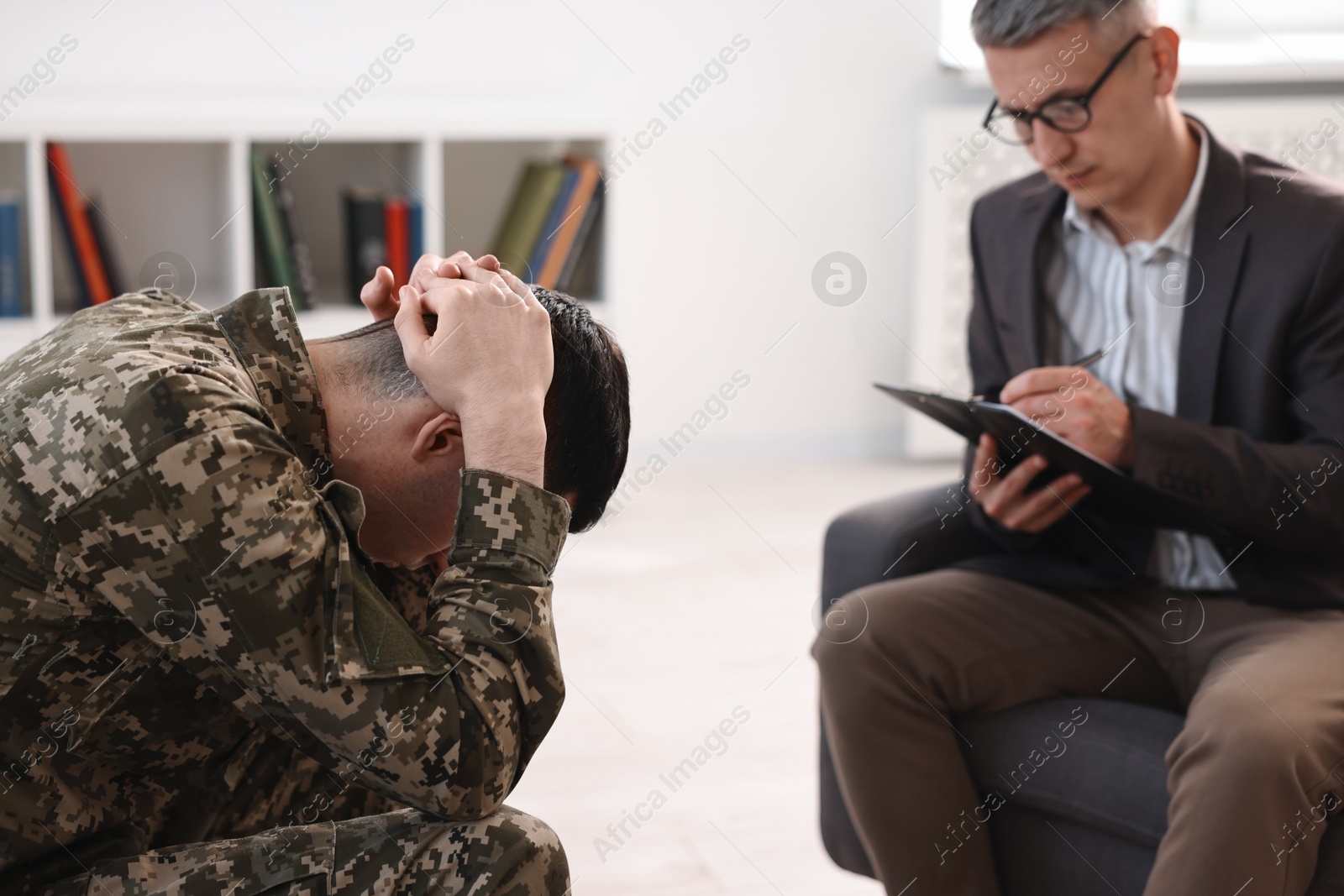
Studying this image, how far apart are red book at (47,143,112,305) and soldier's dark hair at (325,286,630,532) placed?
218 cm

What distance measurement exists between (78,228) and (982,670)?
2.36 meters

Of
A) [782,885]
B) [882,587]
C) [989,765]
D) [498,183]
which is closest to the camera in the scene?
[989,765]

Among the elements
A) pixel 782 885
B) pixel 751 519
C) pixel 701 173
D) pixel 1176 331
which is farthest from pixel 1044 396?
pixel 701 173

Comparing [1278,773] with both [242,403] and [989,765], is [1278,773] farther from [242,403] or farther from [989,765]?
[242,403]

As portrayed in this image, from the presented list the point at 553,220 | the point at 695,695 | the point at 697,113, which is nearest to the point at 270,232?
the point at 553,220

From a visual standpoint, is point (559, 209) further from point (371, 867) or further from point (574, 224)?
point (371, 867)

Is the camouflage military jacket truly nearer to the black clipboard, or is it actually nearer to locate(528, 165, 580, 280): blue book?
the black clipboard

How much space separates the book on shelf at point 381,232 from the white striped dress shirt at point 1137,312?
71.7 inches

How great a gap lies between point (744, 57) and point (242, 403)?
2.92m

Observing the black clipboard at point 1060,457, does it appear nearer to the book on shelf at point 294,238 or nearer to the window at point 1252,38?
the book on shelf at point 294,238

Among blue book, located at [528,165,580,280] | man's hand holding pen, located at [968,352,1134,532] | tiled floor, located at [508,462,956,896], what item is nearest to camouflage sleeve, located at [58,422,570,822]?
man's hand holding pen, located at [968,352,1134,532]

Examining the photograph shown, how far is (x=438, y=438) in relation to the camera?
1.05 meters

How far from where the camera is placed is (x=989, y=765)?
147 cm

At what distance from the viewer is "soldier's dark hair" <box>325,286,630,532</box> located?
3.44 ft
